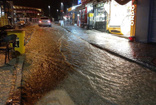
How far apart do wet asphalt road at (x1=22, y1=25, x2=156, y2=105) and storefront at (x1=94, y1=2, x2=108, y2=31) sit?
12.2 m

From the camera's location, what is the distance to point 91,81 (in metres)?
5.14

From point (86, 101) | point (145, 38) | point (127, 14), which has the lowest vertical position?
point (86, 101)

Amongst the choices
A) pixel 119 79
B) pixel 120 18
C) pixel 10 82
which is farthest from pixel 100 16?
pixel 10 82

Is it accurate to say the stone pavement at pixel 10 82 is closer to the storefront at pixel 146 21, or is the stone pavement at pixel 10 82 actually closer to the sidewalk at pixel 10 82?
the sidewalk at pixel 10 82

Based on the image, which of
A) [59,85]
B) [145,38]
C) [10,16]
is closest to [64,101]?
[59,85]

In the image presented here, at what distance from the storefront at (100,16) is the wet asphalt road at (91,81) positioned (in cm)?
1225

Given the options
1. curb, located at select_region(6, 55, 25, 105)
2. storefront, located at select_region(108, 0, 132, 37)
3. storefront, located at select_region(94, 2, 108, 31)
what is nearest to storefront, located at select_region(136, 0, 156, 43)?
storefront, located at select_region(108, 0, 132, 37)

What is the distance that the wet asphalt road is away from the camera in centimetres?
409

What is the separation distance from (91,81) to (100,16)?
1656cm

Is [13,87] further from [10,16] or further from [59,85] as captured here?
[10,16]

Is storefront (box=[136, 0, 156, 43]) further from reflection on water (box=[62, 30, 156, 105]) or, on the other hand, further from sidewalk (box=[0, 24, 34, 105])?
sidewalk (box=[0, 24, 34, 105])

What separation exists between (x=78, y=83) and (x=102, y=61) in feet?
8.86

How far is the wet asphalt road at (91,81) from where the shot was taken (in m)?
4.09

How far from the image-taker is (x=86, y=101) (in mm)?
3928
